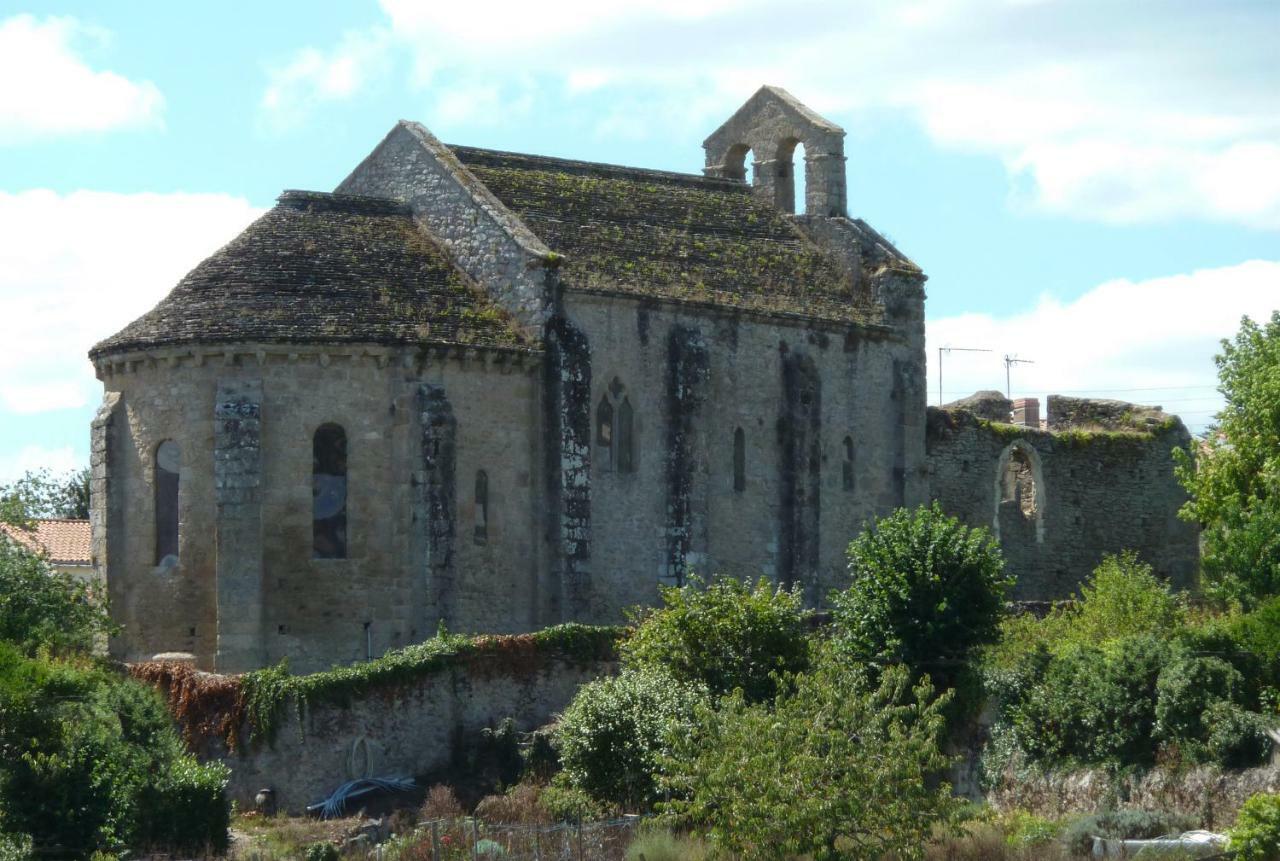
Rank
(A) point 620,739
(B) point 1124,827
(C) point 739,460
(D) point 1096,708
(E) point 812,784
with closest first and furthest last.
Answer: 1. (E) point 812,784
2. (B) point 1124,827
3. (A) point 620,739
4. (D) point 1096,708
5. (C) point 739,460

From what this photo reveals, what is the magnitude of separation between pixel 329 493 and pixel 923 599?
1129 centimetres

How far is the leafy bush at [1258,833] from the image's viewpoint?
36469mm

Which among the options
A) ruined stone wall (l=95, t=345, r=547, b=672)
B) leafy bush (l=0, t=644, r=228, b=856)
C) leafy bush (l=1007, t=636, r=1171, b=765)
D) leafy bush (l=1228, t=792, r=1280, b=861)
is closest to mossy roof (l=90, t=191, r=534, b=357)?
ruined stone wall (l=95, t=345, r=547, b=672)

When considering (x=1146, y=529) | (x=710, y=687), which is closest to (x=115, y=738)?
(x=710, y=687)

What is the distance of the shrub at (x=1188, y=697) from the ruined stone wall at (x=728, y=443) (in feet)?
38.4

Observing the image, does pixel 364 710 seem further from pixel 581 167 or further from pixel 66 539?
pixel 66 539

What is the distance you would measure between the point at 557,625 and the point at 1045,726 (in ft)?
31.3

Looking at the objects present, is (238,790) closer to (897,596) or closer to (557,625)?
(557,625)

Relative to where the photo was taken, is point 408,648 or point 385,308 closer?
point 408,648

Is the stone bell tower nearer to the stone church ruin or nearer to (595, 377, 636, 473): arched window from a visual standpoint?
the stone church ruin

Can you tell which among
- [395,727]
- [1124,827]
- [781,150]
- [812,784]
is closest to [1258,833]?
[1124,827]

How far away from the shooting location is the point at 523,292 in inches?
1932

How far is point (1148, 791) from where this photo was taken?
41406 mm

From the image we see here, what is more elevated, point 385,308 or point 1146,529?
point 385,308
